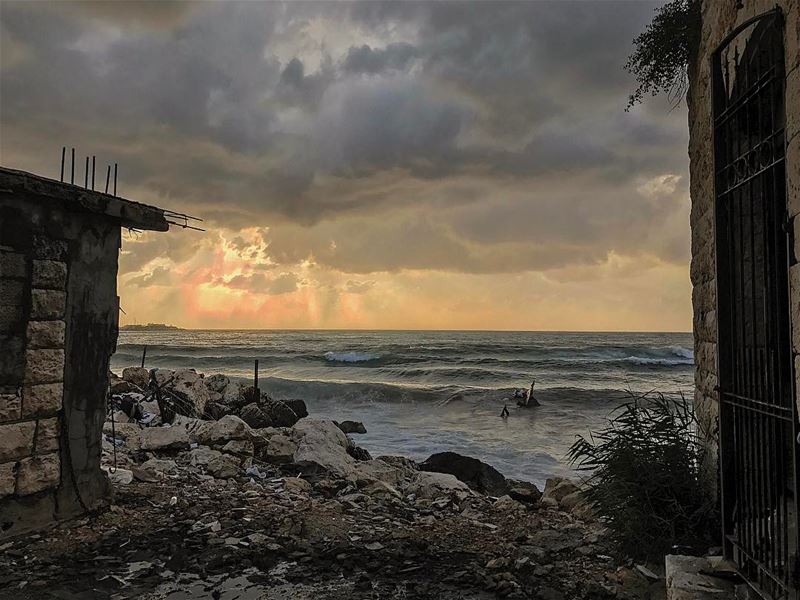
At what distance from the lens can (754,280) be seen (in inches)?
140

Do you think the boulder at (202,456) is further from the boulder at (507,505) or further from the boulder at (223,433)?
the boulder at (507,505)

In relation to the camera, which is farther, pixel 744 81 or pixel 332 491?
pixel 332 491

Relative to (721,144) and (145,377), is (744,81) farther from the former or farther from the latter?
(145,377)

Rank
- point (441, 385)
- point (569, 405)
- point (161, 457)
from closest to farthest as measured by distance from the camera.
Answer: point (161, 457), point (569, 405), point (441, 385)

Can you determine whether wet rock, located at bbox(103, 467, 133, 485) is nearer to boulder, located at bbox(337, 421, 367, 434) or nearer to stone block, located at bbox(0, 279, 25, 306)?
stone block, located at bbox(0, 279, 25, 306)

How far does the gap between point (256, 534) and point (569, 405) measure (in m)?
16.9

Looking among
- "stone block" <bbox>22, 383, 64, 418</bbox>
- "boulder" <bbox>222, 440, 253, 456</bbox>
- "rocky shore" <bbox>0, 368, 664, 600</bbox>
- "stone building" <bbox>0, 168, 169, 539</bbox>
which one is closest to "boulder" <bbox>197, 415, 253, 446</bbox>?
"rocky shore" <bbox>0, 368, 664, 600</bbox>

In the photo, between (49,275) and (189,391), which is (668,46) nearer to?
(49,275)

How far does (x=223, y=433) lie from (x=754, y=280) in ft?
25.1

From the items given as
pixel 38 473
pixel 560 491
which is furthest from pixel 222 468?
pixel 560 491

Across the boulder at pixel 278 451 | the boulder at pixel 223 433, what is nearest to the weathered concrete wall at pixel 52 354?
the boulder at pixel 278 451

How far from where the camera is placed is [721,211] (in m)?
3.63

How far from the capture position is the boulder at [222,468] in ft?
23.9

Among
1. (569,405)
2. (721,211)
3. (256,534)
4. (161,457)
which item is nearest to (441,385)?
(569,405)
